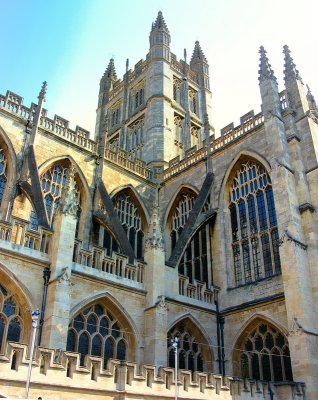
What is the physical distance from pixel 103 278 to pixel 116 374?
448 cm

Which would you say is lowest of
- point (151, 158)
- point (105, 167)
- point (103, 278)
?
point (103, 278)

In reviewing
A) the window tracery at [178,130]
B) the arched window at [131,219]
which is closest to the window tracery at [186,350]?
the arched window at [131,219]

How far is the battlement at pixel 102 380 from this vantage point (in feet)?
30.9

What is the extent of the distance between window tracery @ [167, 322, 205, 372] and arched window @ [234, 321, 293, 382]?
1.66m

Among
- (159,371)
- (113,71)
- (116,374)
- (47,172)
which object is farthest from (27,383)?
(113,71)

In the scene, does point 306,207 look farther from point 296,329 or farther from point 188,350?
point 188,350

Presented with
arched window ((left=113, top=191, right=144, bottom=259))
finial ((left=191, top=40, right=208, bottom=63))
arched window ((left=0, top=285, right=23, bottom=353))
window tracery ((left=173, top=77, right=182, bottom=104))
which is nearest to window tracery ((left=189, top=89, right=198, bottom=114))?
window tracery ((left=173, top=77, right=182, bottom=104))

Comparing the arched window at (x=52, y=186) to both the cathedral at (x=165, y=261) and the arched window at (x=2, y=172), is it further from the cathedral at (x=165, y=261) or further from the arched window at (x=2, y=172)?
the arched window at (x=2, y=172)

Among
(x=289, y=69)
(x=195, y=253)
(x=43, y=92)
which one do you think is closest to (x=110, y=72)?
(x=43, y=92)

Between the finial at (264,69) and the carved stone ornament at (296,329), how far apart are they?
38.1 feet

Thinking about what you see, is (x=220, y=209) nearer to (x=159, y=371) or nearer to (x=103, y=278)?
(x=103, y=278)

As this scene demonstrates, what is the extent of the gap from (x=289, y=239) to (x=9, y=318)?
1011cm

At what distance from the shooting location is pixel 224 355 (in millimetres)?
17656

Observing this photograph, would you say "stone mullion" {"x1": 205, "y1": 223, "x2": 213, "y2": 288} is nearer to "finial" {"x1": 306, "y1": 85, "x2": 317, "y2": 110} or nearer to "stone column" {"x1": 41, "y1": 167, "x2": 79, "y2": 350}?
"finial" {"x1": 306, "y1": 85, "x2": 317, "y2": 110}
